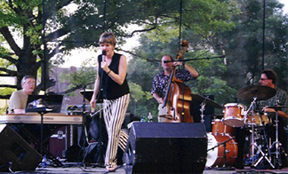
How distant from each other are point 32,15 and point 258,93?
228 inches

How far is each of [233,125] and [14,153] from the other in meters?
3.30

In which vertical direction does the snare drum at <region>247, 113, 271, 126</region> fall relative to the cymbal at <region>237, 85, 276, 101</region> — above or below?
below

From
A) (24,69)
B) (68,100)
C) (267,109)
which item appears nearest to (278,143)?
(267,109)

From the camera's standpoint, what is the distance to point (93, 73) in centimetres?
826

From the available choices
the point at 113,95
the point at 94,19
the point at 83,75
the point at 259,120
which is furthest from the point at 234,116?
the point at 94,19

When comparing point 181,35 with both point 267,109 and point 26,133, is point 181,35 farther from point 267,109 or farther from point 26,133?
point 26,133

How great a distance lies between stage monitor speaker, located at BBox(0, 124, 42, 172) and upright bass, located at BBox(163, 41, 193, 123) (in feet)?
5.72

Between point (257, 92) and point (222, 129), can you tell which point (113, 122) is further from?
point (222, 129)

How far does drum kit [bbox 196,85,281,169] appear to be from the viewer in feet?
17.9

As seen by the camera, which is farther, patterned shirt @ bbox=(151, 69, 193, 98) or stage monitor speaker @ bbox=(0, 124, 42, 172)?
patterned shirt @ bbox=(151, 69, 193, 98)

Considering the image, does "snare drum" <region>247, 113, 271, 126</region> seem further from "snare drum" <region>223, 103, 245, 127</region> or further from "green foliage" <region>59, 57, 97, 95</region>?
"green foliage" <region>59, 57, 97, 95</region>

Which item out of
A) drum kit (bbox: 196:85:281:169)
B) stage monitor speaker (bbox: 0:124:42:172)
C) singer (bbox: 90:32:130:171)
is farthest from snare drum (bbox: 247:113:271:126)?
stage monitor speaker (bbox: 0:124:42:172)

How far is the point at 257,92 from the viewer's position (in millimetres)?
5422

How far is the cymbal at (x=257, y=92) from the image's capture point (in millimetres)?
5355
